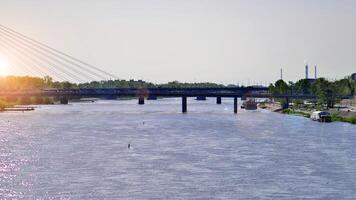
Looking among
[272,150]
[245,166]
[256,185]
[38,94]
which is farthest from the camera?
[38,94]

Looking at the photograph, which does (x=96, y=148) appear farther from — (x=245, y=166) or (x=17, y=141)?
(x=245, y=166)

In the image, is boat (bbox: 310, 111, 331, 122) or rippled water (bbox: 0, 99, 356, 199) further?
boat (bbox: 310, 111, 331, 122)

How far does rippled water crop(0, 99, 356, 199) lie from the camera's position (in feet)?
140

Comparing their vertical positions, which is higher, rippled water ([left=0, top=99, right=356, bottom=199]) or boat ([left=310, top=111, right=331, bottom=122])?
boat ([left=310, top=111, right=331, bottom=122])

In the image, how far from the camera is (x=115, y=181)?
4616cm

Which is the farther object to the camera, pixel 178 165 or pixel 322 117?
pixel 322 117

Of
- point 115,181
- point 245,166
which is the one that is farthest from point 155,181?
point 245,166

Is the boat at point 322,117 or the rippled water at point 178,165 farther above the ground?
the boat at point 322,117

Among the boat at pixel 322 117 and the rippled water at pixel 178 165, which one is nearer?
the rippled water at pixel 178 165

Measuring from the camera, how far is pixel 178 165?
180ft

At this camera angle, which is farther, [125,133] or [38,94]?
[38,94]

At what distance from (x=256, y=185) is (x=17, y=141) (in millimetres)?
42557

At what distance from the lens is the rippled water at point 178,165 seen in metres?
42.6

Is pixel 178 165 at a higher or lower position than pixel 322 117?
lower
